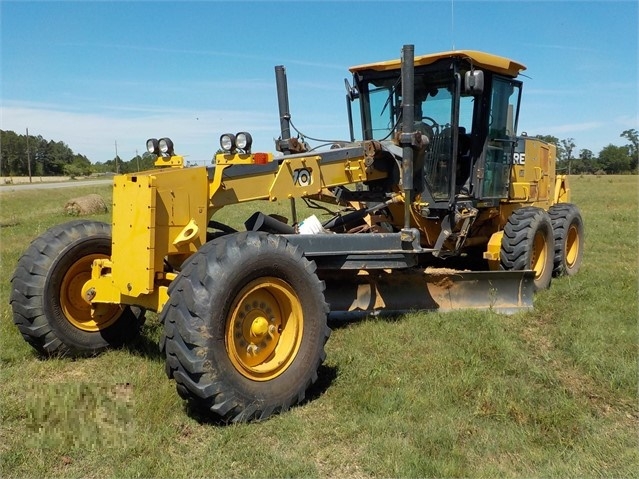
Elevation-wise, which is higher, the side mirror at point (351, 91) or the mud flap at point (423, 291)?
the side mirror at point (351, 91)

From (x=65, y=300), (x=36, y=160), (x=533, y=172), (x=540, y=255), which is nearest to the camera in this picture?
(x=65, y=300)

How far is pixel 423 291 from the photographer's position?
6949 mm

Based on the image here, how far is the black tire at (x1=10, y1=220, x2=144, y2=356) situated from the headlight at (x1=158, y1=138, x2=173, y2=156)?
916mm

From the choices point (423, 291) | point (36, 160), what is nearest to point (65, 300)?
point (423, 291)

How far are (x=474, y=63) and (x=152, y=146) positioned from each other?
381 centimetres

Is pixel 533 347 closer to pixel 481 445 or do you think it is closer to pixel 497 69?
pixel 481 445

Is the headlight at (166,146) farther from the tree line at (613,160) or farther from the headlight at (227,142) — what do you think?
the tree line at (613,160)

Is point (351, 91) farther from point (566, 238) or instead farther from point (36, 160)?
point (36, 160)

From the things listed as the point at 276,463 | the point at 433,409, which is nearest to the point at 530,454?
the point at 433,409

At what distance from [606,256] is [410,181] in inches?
240

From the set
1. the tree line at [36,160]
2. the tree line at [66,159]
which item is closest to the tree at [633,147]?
the tree line at [66,159]

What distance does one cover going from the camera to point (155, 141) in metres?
5.61

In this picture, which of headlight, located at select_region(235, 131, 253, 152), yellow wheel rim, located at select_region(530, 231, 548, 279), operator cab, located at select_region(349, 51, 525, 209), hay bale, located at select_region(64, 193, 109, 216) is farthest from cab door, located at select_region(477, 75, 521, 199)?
hay bale, located at select_region(64, 193, 109, 216)

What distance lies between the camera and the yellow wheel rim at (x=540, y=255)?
8344mm
